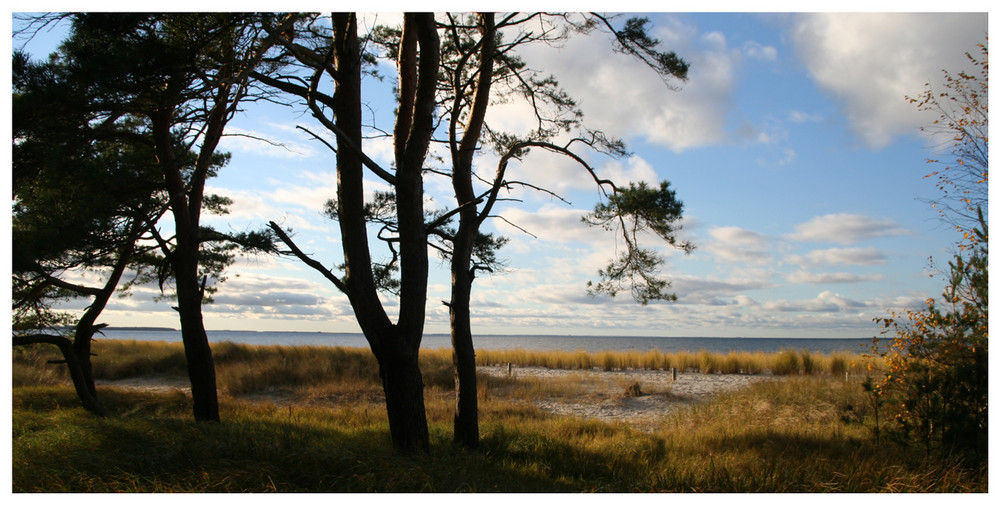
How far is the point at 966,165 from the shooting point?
6.55 m

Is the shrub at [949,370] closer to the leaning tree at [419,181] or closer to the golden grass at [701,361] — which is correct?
the leaning tree at [419,181]

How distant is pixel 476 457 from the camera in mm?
5898

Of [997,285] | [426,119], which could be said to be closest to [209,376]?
[426,119]

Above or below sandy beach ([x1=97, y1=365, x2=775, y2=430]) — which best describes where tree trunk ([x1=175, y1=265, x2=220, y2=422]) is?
above

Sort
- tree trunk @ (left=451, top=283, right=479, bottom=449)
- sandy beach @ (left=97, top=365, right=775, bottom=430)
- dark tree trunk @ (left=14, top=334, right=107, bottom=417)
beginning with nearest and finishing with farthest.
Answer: tree trunk @ (left=451, top=283, right=479, bottom=449), dark tree trunk @ (left=14, top=334, right=107, bottom=417), sandy beach @ (left=97, top=365, right=775, bottom=430)

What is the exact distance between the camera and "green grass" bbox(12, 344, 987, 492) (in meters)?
4.35

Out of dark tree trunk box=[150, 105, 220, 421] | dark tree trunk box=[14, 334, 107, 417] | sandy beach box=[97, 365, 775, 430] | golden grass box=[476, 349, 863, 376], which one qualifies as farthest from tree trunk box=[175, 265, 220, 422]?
golden grass box=[476, 349, 863, 376]

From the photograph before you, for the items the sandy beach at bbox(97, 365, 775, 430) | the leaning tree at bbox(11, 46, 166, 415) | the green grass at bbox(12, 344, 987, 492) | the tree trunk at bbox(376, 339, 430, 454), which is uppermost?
the leaning tree at bbox(11, 46, 166, 415)

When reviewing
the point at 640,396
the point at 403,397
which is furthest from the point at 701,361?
the point at 403,397

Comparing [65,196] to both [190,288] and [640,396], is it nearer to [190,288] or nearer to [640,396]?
[190,288]

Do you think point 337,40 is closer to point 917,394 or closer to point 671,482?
point 671,482

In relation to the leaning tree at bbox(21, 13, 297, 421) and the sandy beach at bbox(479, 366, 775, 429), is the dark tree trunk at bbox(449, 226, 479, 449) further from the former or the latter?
the sandy beach at bbox(479, 366, 775, 429)

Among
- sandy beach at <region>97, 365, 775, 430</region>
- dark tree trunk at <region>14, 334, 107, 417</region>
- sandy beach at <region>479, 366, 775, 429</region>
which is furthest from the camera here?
sandy beach at <region>97, 365, 775, 430</region>

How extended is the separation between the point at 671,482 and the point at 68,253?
7849mm
